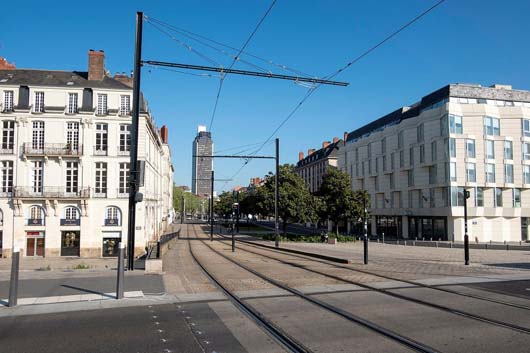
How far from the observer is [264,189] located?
5272 centimetres

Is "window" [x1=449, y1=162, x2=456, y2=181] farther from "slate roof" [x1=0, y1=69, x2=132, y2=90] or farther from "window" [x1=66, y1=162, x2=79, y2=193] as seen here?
"window" [x1=66, y1=162, x2=79, y2=193]

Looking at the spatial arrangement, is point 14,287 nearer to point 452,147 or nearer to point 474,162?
point 452,147

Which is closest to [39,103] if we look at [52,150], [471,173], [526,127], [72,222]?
[52,150]

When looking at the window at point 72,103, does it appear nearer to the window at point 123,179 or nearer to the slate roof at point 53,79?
the slate roof at point 53,79

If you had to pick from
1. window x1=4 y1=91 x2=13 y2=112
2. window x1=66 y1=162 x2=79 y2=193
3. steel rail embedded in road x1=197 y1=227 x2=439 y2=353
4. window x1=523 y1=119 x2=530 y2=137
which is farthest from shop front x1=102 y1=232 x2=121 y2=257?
window x1=523 y1=119 x2=530 y2=137

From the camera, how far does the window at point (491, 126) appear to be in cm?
5634

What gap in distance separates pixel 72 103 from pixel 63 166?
18.6 feet

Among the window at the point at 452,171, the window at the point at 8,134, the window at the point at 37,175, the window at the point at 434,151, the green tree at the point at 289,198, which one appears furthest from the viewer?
the window at the point at 434,151

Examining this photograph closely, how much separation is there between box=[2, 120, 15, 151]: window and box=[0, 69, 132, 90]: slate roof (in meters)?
3.54

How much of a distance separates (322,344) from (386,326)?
177cm

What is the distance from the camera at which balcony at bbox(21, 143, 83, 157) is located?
38812 millimetres

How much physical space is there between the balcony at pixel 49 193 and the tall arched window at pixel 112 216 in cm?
231

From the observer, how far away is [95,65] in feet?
135

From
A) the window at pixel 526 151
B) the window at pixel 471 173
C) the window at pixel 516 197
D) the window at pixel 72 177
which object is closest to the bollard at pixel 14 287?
the window at pixel 72 177
